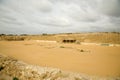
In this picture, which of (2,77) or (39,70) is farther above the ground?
(39,70)

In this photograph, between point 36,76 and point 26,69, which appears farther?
point 26,69

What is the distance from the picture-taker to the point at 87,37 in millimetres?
49531

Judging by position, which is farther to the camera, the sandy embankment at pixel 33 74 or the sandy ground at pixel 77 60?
the sandy ground at pixel 77 60

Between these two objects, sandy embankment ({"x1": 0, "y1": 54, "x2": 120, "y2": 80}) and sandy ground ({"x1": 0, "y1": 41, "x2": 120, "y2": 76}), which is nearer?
sandy embankment ({"x1": 0, "y1": 54, "x2": 120, "y2": 80})

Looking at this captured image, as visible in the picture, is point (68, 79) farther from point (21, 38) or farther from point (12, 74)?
point (21, 38)

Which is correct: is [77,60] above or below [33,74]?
below

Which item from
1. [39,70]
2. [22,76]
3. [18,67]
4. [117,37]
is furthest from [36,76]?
[117,37]

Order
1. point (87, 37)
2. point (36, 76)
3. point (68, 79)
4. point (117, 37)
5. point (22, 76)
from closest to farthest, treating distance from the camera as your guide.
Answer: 1. point (68, 79)
2. point (36, 76)
3. point (22, 76)
4. point (117, 37)
5. point (87, 37)

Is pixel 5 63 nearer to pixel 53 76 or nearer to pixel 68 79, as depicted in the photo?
pixel 53 76

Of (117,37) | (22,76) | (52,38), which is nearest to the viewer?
(22,76)

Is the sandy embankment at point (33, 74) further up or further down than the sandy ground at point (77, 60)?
further up

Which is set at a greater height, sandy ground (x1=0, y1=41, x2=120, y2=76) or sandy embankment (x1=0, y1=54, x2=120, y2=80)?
sandy embankment (x1=0, y1=54, x2=120, y2=80)

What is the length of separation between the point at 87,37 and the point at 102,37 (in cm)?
680

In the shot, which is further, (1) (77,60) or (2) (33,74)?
(1) (77,60)
